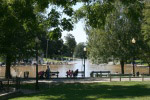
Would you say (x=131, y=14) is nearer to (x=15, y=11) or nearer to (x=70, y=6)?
(x=70, y=6)

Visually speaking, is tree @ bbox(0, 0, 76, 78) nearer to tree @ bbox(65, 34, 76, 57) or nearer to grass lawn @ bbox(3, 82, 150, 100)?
grass lawn @ bbox(3, 82, 150, 100)

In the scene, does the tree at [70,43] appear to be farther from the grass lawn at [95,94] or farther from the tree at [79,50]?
the grass lawn at [95,94]

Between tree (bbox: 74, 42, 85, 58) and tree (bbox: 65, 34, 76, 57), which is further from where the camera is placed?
tree (bbox: 65, 34, 76, 57)

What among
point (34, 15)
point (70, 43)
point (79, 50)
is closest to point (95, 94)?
point (34, 15)

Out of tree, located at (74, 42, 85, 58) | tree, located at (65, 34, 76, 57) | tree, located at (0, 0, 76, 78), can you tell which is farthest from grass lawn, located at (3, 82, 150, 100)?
tree, located at (65, 34, 76, 57)

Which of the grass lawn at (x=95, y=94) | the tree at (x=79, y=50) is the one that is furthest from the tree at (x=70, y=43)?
the grass lawn at (x=95, y=94)

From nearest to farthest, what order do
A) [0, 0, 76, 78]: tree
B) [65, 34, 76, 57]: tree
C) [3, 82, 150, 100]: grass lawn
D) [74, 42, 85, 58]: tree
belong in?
[3, 82, 150, 100]: grass lawn
[0, 0, 76, 78]: tree
[74, 42, 85, 58]: tree
[65, 34, 76, 57]: tree

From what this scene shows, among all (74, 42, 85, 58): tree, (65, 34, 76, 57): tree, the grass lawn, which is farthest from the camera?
(65, 34, 76, 57): tree

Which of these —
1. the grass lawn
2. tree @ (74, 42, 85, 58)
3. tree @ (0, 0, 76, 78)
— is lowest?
the grass lawn

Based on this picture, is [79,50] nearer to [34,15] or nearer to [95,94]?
[34,15]

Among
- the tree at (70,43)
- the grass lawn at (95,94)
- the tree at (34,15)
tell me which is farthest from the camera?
the tree at (70,43)

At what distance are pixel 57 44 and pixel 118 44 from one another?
343ft

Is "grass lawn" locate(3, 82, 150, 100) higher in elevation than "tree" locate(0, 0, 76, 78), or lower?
lower

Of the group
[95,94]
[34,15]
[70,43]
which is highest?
[70,43]
